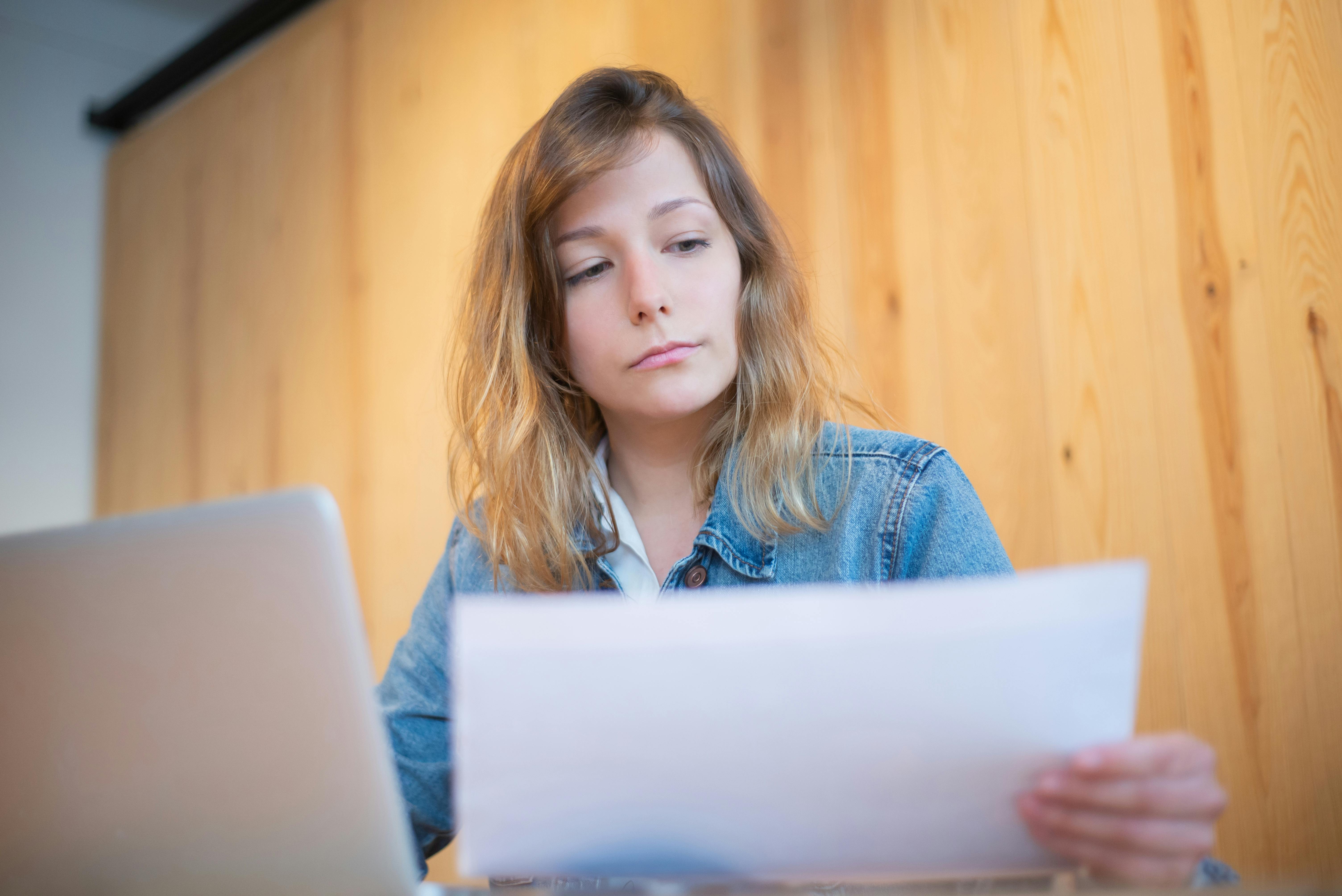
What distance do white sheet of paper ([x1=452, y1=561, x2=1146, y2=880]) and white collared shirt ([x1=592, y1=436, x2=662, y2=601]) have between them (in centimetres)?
56

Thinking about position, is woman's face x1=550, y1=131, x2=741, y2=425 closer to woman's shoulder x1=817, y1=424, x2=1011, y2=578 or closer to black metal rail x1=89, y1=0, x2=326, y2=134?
woman's shoulder x1=817, y1=424, x2=1011, y2=578

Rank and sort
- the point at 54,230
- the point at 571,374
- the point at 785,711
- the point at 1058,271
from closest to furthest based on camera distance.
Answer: the point at 785,711 < the point at 571,374 < the point at 1058,271 < the point at 54,230

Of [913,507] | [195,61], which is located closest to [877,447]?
[913,507]

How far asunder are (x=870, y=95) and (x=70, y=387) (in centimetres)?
268

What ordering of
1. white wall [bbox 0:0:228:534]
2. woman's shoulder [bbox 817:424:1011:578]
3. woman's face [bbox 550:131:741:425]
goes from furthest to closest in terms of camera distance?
white wall [bbox 0:0:228:534] → woman's face [bbox 550:131:741:425] → woman's shoulder [bbox 817:424:1011:578]

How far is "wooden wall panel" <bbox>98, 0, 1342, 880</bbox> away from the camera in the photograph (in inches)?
40.7

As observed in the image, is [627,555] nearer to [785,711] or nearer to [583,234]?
[583,234]

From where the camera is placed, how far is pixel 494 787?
45cm

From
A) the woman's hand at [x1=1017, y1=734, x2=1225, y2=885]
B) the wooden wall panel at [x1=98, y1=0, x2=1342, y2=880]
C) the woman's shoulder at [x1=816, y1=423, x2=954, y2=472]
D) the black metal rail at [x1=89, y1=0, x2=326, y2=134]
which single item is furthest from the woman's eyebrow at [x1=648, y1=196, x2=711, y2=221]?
the black metal rail at [x1=89, y1=0, x2=326, y2=134]

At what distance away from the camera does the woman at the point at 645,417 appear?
0.95 metres

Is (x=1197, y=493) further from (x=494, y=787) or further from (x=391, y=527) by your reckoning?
(x=391, y=527)

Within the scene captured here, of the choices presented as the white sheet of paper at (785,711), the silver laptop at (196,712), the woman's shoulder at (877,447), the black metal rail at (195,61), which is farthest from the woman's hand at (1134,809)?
the black metal rail at (195,61)

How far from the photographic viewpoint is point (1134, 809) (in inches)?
18.3

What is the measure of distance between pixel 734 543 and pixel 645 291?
26cm
